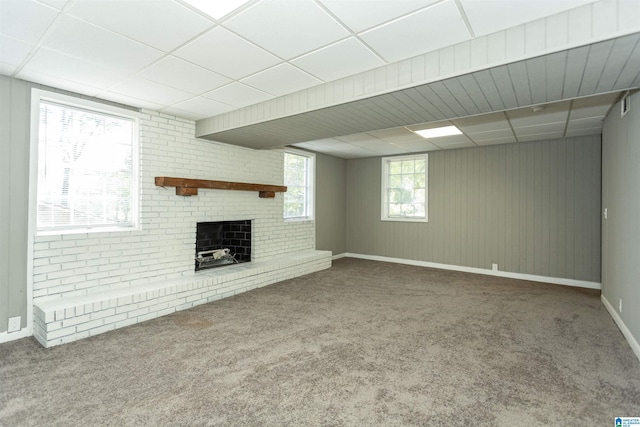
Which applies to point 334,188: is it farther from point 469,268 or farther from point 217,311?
point 217,311

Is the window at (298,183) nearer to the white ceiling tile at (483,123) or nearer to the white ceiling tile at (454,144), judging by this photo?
the white ceiling tile at (454,144)

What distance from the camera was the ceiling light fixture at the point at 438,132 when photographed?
4.85 metres

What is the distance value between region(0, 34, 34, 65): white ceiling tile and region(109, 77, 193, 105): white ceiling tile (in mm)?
718

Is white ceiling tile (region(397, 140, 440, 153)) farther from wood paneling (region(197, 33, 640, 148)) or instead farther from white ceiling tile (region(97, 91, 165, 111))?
white ceiling tile (region(97, 91, 165, 111))

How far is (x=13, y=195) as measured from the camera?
3.00 metres

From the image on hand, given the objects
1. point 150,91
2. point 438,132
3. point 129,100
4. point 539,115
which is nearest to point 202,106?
point 150,91

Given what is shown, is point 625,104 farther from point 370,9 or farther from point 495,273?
point 495,273

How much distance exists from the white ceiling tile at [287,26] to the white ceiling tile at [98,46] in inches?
33.7

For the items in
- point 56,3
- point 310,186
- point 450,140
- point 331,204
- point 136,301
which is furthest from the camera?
point 331,204

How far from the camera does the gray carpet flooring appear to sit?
1973 millimetres

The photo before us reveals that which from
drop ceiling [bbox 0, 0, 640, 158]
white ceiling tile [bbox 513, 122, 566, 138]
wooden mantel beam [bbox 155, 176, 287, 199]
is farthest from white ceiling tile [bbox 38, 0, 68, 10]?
white ceiling tile [bbox 513, 122, 566, 138]

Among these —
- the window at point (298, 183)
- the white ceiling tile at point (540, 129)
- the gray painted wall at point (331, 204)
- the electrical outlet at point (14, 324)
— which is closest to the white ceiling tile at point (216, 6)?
the electrical outlet at point (14, 324)

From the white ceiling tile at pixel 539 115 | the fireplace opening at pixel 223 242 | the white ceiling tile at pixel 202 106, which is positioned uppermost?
the white ceiling tile at pixel 539 115

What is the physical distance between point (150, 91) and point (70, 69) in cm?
67
